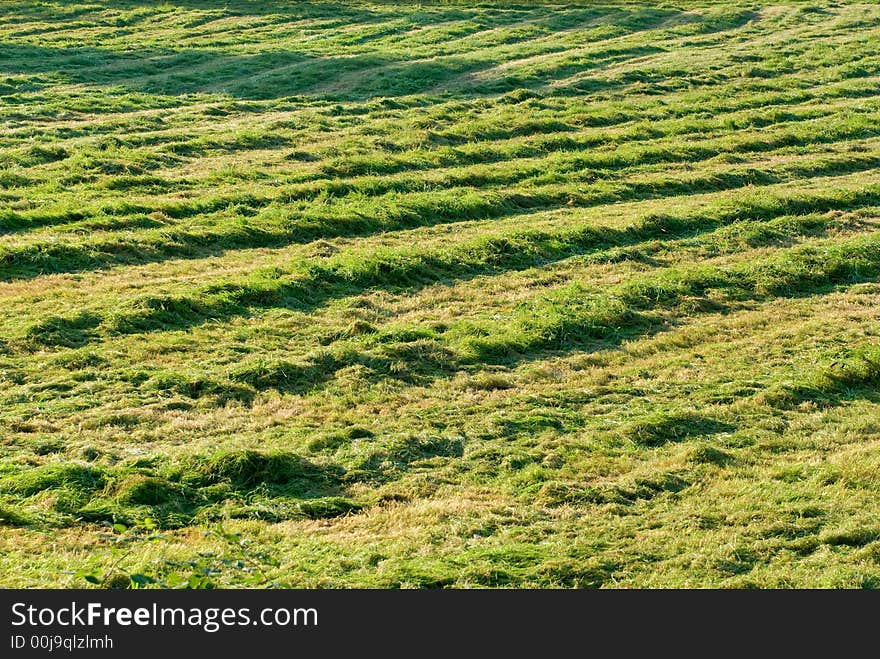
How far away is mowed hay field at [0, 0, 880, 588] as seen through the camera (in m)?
8.68

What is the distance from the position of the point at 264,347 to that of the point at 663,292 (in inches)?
248

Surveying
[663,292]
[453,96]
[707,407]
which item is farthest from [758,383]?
A: [453,96]

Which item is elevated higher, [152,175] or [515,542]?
[152,175]

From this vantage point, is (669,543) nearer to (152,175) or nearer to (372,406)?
(372,406)

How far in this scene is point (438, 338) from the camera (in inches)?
535

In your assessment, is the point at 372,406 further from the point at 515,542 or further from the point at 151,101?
the point at 151,101

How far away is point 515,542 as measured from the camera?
8.66 meters

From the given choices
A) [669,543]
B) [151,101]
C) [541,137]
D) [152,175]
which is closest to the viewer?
[669,543]

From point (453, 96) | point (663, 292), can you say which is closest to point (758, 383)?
point (663, 292)

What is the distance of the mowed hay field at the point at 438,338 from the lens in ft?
28.5

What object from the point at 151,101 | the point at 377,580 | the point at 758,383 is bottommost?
the point at 758,383

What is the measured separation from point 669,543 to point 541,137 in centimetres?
1852

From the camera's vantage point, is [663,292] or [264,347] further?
[663,292]

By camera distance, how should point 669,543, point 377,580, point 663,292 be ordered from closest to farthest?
point 377,580 → point 669,543 → point 663,292
